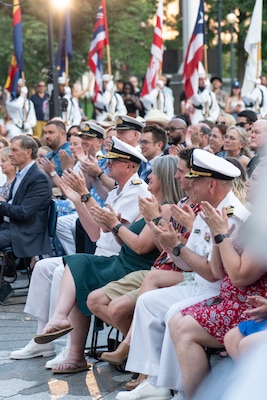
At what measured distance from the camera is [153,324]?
238 inches

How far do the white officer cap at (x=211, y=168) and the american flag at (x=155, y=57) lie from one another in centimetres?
1525

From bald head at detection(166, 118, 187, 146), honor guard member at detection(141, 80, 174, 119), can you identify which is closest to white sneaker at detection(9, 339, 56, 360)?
bald head at detection(166, 118, 187, 146)

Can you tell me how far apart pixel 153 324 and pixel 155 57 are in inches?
615

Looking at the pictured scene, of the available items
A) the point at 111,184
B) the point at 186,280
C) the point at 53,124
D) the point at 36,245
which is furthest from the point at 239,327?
the point at 53,124

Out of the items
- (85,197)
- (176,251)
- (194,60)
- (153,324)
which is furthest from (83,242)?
(194,60)

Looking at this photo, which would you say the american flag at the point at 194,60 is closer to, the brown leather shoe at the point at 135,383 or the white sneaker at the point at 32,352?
the white sneaker at the point at 32,352

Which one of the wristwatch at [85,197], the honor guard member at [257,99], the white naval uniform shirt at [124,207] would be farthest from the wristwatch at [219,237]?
the honor guard member at [257,99]

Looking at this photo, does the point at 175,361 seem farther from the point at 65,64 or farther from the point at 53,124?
the point at 65,64

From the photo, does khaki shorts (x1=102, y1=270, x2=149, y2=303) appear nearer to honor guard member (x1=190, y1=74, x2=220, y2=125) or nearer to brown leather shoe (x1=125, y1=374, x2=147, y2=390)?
brown leather shoe (x1=125, y1=374, x2=147, y2=390)

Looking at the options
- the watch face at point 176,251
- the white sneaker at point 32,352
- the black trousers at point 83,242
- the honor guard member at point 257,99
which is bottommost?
the honor guard member at point 257,99

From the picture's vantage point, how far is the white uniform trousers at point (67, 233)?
34.3 ft

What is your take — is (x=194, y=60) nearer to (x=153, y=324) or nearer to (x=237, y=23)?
(x=153, y=324)

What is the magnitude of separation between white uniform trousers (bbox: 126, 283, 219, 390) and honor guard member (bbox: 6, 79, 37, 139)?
58.5ft

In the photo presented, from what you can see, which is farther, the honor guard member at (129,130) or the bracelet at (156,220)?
the honor guard member at (129,130)
